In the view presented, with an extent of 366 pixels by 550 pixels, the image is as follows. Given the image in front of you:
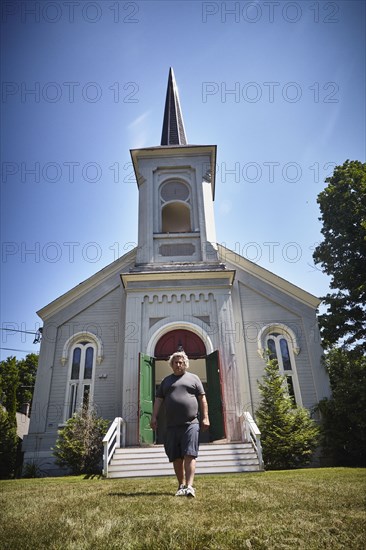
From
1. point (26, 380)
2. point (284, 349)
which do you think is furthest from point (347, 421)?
point (26, 380)

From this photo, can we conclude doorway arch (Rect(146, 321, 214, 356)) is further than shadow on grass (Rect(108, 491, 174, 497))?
Yes


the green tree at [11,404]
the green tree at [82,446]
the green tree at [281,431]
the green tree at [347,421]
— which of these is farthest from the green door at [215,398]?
the green tree at [11,404]

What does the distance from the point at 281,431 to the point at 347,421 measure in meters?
→ 2.33

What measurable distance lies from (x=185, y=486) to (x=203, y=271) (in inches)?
402

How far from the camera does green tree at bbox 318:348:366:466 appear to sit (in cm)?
1061

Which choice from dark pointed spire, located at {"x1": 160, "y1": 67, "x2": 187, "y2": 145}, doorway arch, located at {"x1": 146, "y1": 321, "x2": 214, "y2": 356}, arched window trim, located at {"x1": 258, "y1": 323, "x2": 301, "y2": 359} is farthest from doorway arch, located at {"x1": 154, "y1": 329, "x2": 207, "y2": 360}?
dark pointed spire, located at {"x1": 160, "y1": 67, "x2": 187, "y2": 145}

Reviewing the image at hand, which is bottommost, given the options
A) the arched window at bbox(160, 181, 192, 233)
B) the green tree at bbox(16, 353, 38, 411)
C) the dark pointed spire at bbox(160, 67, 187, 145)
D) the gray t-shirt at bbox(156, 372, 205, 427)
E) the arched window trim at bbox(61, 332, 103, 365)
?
the gray t-shirt at bbox(156, 372, 205, 427)

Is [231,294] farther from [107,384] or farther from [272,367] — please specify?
[107,384]

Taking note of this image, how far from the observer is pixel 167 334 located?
543 inches

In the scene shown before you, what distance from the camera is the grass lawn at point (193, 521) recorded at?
2.62 meters

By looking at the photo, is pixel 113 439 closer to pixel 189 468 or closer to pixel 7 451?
pixel 7 451

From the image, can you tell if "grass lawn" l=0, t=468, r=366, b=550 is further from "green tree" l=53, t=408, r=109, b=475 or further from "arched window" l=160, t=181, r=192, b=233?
"arched window" l=160, t=181, r=192, b=233

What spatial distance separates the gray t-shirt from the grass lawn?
95cm

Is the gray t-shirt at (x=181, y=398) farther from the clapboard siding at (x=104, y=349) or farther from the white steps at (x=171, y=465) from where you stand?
the clapboard siding at (x=104, y=349)
